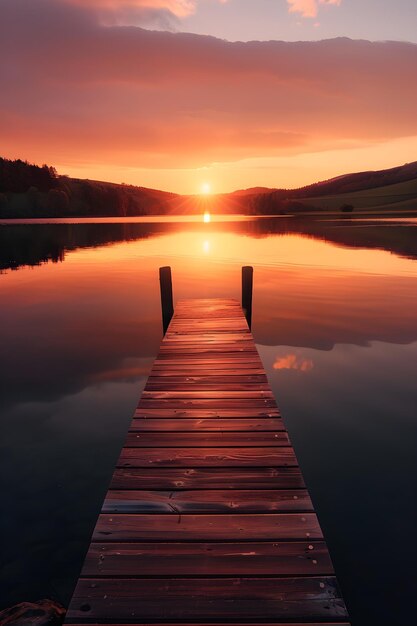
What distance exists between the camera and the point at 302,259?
3173cm

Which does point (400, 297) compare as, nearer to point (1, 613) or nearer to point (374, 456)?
point (374, 456)

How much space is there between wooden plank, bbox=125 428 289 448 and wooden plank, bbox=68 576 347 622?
178 cm

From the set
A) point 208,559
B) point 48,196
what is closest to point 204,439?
point 208,559

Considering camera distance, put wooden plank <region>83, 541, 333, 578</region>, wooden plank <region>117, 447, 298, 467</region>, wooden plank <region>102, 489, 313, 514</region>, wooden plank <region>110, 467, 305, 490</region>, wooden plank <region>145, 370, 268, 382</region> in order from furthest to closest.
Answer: wooden plank <region>145, 370, 268, 382</region> < wooden plank <region>117, 447, 298, 467</region> < wooden plank <region>110, 467, 305, 490</region> < wooden plank <region>102, 489, 313, 514</region> < wooden plank <region>83, 541, 333, 578</region>

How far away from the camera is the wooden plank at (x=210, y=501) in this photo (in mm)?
3512

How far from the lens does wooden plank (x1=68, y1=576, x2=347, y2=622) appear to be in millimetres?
2598

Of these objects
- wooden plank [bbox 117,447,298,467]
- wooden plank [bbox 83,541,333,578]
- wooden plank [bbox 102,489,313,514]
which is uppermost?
wooden plank [bbox 83,541,333,578]

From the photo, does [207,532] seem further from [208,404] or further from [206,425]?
[208,404]

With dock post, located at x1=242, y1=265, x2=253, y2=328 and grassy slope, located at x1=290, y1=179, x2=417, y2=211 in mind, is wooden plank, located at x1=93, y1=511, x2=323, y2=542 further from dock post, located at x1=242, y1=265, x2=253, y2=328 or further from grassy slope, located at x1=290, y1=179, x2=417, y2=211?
grassy slope, located at x1=290, y1=179, x2=417, y2=211

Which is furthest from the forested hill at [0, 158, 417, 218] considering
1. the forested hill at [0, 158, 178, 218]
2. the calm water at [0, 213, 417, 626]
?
the calm water at [0, 213, 417, 626]

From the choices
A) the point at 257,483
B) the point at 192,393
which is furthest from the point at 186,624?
the point at 192,393

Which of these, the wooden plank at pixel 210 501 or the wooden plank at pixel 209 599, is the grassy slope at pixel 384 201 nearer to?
the wooden plank at pixel 210 501

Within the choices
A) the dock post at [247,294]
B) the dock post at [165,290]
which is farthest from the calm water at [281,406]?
the dock post at [165,290]

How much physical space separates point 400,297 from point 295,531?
16.7m
